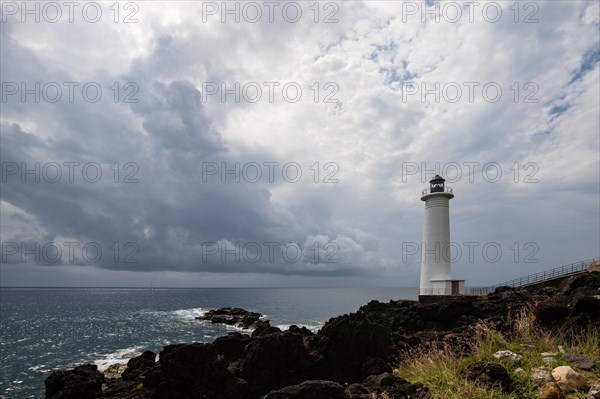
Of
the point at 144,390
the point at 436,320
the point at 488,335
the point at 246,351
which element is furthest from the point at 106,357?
the point at 488,335

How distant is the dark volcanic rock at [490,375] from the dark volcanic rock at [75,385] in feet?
48.0

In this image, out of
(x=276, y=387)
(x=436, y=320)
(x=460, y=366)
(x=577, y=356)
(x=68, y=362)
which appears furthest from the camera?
(x=68, y=362)

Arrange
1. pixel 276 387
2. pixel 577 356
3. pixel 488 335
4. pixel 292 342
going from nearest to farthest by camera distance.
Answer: pixel 577 356 → pixel 488 335 → pixel 276 387 → pixel 292 342

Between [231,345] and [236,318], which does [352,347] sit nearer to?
[231,345]

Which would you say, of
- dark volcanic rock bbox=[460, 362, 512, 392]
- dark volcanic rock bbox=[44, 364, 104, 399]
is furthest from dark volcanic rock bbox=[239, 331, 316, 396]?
dark volcanic rock bbox=[460, 362, 512, 392]

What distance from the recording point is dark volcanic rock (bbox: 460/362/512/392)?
6421mm

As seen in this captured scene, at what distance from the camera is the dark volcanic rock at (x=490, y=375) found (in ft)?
21.1

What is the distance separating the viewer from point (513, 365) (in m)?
7.21

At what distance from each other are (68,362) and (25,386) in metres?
8.21

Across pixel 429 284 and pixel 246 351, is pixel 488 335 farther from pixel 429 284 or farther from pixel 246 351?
pixel 429 284

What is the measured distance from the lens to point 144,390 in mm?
14906

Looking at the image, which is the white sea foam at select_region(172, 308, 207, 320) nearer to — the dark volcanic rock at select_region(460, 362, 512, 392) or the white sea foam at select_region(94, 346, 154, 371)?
the white sea foam at select_region(94, 346, 154, 371)

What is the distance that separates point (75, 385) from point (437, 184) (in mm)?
34926

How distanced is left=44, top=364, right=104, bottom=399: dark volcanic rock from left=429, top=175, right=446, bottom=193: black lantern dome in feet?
109
